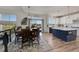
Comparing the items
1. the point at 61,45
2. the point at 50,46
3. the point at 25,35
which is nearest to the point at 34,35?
the point at 25,35

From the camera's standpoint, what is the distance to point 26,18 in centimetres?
282

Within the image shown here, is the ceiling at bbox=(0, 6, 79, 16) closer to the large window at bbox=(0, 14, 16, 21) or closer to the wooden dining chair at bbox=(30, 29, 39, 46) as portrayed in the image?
the large window at bbox=(0, 14, 16, 21)

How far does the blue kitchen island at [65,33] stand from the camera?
9.42ft

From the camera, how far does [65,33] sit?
2.90m

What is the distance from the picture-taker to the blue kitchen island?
287 cm

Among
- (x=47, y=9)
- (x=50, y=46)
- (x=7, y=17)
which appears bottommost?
(x=50, y=46)

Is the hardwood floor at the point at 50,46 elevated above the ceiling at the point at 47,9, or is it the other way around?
the ceiling at the point at 47,9

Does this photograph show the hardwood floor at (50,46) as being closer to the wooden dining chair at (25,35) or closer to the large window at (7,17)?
the wooden dining chair at (25,35)

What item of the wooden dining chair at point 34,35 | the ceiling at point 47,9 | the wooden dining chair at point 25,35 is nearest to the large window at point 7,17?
the ceiling at point 47,9

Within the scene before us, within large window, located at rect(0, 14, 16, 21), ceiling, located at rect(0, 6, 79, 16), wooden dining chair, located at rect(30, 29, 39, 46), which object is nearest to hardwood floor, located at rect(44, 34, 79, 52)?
wooden dining chair, located at rect(30, 29, 39, 46)

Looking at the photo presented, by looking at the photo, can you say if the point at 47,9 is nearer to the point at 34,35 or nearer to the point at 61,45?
the point at 34,35
